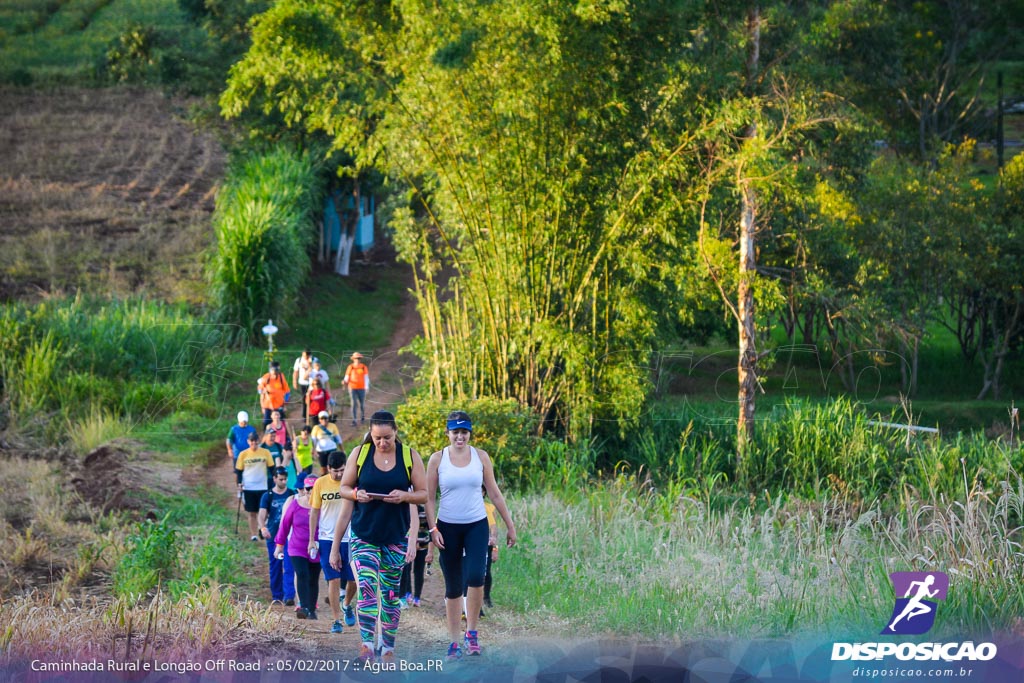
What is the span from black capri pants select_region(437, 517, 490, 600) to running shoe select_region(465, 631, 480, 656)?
27cm

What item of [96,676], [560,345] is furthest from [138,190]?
[96,676]

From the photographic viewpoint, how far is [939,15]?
3947 cm

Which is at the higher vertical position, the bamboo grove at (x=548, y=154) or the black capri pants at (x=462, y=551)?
the bamboo grove at (x=548, y=154)

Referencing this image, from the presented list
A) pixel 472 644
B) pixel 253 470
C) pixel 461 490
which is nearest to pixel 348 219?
pixel 253 470

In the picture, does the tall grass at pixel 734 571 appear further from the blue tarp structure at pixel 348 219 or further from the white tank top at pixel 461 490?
the blue tarp structure at pixel 348 219

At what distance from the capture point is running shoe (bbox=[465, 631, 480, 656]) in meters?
7.61

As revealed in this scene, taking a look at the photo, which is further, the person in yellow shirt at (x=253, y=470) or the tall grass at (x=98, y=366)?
the tall grass at (x=98, y=366)

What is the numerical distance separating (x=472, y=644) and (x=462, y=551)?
0.60m

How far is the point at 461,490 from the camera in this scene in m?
7.57

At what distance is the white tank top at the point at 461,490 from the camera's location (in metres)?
7.55

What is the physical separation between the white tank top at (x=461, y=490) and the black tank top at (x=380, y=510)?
328 millimetres

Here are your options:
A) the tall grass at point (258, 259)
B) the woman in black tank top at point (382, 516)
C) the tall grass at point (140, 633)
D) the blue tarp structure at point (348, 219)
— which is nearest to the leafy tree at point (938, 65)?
the blue tarp structure at point (348, 219)

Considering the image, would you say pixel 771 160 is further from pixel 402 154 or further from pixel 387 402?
pixel 387 402

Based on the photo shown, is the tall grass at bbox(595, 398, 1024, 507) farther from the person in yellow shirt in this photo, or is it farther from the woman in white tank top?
the woman in white tank top
